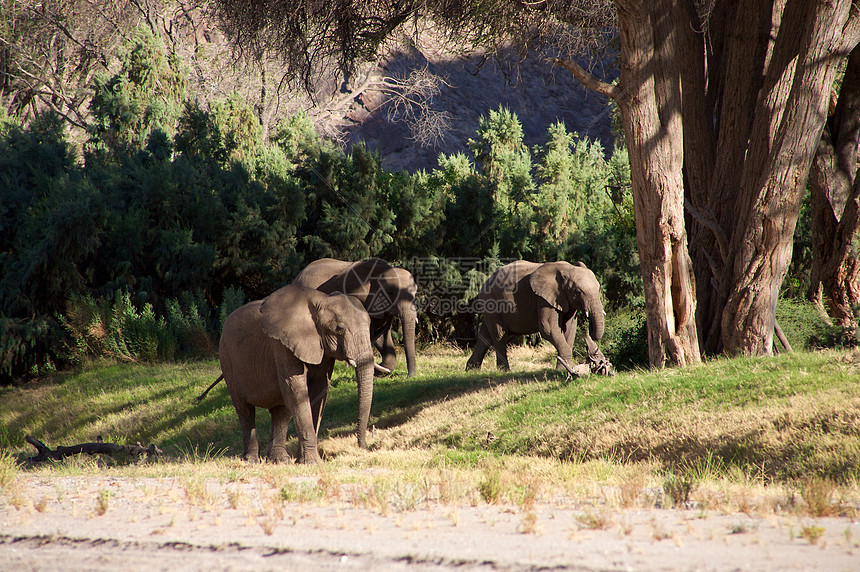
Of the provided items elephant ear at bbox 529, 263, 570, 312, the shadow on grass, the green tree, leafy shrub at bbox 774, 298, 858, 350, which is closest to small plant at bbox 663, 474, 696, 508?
the shadow on grass

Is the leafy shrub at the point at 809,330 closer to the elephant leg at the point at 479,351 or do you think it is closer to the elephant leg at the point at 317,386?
the elephant leg at the point at 479,351

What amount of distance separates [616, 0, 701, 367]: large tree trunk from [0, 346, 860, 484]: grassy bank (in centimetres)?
72

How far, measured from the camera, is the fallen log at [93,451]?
9.56 m

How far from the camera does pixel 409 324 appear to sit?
45.2 feet

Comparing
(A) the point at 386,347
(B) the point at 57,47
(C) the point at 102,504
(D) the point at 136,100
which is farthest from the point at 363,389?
(B) the point at 57,47

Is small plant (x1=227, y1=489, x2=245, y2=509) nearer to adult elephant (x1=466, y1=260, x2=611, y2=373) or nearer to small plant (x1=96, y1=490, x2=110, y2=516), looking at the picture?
small plant (x1=96, y1=490, x2=110, y2=516)

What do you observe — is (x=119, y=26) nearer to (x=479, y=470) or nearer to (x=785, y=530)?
(x=479, y=470)

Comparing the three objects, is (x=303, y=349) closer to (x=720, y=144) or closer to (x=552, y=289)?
(x=552, y=289)

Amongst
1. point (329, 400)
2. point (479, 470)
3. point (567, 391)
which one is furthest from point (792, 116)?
point (329, 400)

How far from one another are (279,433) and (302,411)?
1.02m

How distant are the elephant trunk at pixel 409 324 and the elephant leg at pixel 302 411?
465 cm

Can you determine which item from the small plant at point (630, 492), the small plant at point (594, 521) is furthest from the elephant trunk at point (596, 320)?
the small plant at point (594, 521)

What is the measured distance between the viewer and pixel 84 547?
4.60 m

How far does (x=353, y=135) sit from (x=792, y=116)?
42978mm
